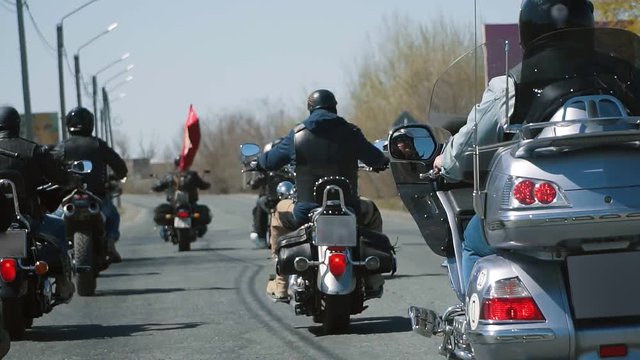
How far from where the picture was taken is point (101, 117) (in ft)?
262

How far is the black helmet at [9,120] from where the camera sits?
34.6 ft

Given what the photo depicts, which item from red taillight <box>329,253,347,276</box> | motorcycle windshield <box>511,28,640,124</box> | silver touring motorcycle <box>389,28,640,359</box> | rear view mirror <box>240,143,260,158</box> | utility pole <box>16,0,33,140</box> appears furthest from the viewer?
utility pole <box>16,0,33,140</box>

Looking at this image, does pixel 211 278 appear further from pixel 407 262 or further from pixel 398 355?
pixel 398 355

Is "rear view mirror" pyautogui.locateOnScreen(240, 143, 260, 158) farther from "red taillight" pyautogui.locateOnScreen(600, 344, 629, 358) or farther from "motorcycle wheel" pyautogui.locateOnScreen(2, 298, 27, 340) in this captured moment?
"red taillight" pyautogui.locateOnScreen(600, 344, 629, 358)

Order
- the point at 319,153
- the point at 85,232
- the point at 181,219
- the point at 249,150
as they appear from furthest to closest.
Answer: the point at 181,219
the point at 85,232
the point at 249,150
the point at 319,153

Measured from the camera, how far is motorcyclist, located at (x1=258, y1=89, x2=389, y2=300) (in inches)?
392

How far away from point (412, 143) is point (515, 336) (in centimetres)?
164

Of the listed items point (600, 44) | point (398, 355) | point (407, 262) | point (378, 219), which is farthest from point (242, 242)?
point (600, 44)

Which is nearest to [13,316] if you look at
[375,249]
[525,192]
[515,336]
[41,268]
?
[41,268]

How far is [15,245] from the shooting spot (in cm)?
901

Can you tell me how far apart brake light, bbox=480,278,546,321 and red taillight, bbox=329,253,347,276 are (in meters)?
4.20

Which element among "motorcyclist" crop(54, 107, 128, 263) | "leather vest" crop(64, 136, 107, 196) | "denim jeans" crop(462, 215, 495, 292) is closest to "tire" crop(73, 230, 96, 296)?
"motorcyclist" crop(54, 107, 128, 263)

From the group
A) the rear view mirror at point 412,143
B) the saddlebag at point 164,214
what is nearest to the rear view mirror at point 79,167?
the rear view mirror at point 412,143

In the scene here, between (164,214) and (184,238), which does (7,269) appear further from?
(164,214)
